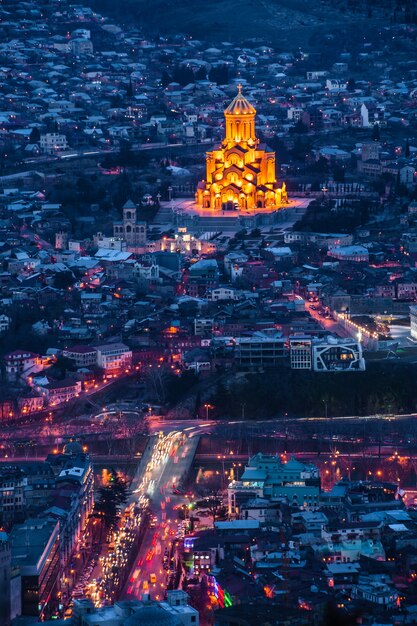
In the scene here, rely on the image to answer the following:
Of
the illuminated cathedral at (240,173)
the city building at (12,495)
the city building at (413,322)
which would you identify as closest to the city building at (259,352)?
the city building at (413,322)

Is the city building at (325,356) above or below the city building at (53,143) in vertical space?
above

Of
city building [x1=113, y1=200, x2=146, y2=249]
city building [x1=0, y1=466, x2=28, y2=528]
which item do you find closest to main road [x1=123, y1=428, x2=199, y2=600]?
city building [x1=0, y1=466, x2=28, y2=528]

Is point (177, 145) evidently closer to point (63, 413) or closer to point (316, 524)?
point (63, 413)

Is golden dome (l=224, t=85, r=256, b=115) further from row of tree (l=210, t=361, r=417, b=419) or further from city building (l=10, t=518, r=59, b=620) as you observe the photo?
city building (l=10, t=518, r=59, b=620)

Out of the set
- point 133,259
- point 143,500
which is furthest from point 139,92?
point 143,500

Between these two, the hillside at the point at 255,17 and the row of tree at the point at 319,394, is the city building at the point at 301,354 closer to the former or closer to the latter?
the row of tree at the point at 319,394

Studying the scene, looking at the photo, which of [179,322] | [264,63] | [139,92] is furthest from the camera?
[264,63]
